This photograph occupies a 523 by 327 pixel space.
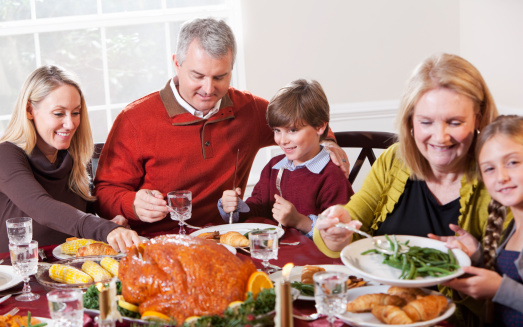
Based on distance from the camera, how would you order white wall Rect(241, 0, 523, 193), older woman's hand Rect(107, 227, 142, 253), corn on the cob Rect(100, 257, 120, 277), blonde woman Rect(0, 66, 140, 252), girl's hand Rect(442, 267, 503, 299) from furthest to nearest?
white wall Rect(241, 0, 523, 193), blonde woman Rect(0, 66, 140, 252), older woman's hand Rect(107, 227, 142, 253), corn on the cob Rect(100, 257, 120, 277), girl's hand Rect(442, 267, 503, 299)

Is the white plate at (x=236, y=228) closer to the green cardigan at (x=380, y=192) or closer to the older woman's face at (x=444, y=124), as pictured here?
the green cardigan at (x=380, y=192)

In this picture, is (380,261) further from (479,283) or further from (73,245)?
(73,245)

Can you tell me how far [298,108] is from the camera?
286 centimetres

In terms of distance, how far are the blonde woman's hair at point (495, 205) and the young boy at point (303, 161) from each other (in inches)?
33.6

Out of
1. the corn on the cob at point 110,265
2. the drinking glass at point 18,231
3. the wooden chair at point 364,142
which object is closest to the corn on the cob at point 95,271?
the corn on the cob at point 110,265

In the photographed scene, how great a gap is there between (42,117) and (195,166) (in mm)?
710

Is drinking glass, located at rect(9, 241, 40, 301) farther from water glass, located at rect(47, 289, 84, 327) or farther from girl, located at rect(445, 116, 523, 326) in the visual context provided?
girl, located at rect(445, 116, 523, 326)

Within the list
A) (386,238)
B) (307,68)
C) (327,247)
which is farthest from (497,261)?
(307,68)

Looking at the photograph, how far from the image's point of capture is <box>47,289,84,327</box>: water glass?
1455 millimetres

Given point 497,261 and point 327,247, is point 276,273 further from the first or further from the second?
point 497,261

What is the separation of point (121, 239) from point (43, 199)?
0.53 m

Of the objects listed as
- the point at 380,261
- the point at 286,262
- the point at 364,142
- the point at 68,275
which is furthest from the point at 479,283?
the point at 364,142

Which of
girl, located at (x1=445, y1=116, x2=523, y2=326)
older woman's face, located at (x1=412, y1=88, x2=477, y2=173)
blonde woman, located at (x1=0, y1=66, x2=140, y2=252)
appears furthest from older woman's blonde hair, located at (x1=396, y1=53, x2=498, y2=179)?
blonde woman, located at (x1=0, y1=66, x2=140, y2=252)

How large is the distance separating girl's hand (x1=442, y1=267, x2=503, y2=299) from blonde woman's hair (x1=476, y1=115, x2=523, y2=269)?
233mm
